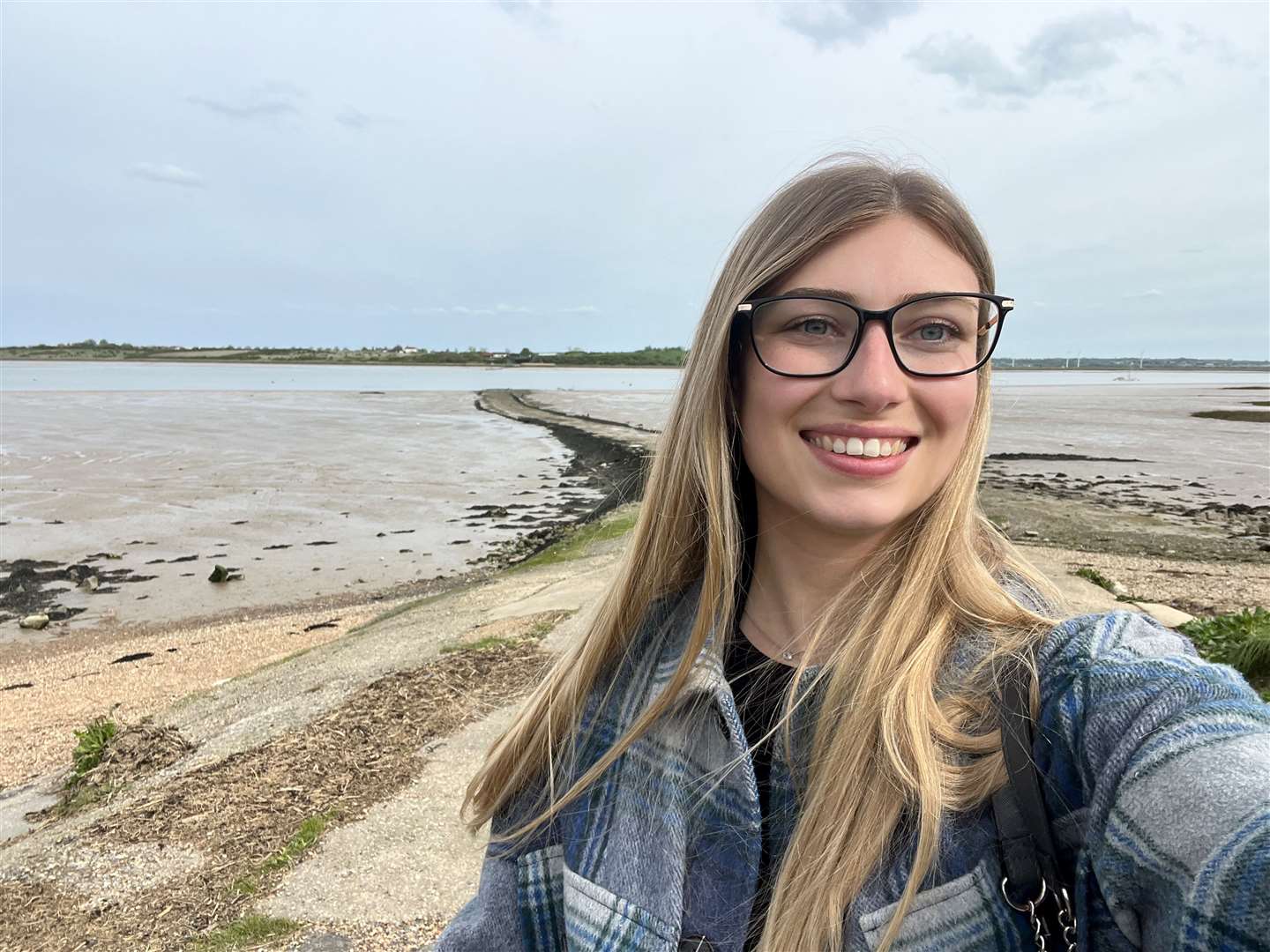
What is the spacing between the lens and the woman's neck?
195cm

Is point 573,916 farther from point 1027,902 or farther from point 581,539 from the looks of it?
point 581,539

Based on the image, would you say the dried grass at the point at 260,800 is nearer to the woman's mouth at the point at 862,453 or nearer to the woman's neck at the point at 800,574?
the woman's neck at the point at 800,574

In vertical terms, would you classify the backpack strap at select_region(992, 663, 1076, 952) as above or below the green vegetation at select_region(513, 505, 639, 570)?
above

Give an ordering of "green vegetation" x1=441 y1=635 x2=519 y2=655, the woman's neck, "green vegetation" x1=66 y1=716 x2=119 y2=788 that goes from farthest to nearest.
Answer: "green vegetation" x1=441 y1=635 x2=519 y2=655, "green vegetation" x1=66 y1=716 x2=119 y2=788, the woman's neck

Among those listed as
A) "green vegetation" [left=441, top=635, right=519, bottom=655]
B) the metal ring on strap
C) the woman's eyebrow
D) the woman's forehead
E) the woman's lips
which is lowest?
"green vegetation" [left=441, top=635, right=519, bottom=655]

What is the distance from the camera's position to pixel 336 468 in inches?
1179

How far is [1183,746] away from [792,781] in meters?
0.75

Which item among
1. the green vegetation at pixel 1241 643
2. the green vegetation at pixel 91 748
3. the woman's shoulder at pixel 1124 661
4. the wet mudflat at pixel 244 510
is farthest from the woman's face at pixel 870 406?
the wet mudflat at pixel 244 510

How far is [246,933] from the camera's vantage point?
4148mm

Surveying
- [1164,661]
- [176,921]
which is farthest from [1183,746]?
[176,921]

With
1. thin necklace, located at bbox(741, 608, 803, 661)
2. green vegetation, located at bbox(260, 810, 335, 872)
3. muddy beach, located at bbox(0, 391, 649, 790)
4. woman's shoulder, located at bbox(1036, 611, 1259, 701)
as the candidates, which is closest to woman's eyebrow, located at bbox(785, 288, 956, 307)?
woman's shoulder, located at bbox(1036, 611, 1259, 701)

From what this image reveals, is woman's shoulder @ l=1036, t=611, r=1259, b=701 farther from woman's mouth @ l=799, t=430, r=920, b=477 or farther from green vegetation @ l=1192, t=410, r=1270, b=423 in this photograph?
green vegetation @ l=1192, t=410, r=1270, b=423

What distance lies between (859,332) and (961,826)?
1016 mm

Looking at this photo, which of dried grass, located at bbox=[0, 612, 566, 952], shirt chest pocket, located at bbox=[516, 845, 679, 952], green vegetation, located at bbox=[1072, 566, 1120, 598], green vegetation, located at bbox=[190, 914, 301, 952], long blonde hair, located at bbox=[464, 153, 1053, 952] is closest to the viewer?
long blonde hair, located at bbox=[464, 153, 1053, 952]
